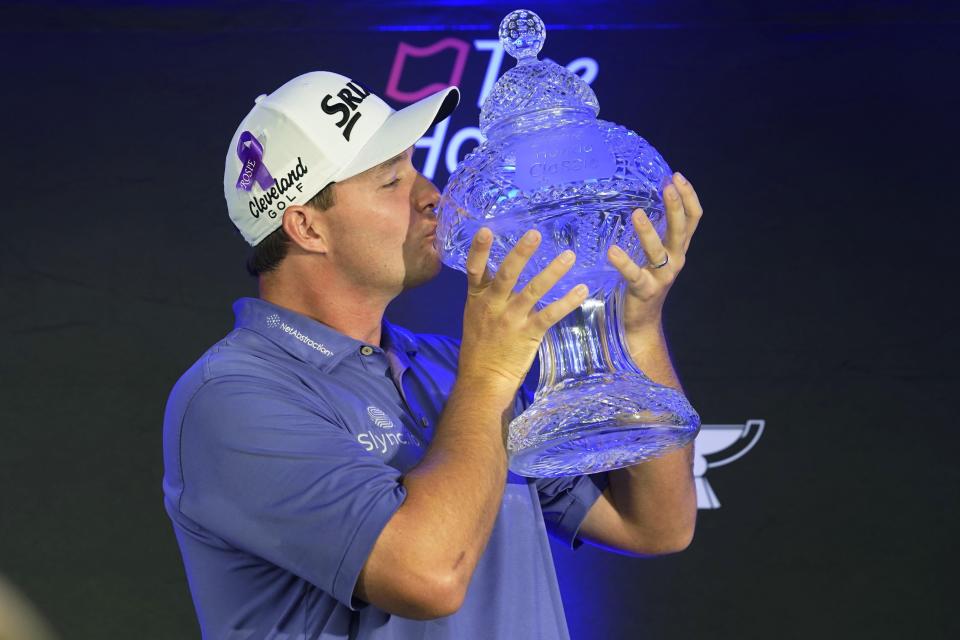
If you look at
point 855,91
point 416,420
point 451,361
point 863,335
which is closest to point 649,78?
point 855,91

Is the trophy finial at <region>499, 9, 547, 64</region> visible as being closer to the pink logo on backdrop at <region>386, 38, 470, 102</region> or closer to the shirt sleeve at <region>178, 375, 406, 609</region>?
the shirt sleeve at <region>178, 375, 406, 609</region>

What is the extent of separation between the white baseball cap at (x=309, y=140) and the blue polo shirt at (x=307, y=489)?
6.1 inches

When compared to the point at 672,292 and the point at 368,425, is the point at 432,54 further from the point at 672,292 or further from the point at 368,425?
the point at 368,425

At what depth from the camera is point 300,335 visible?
1470 millimetres

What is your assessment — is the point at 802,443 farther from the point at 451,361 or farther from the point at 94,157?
the point at 94,157

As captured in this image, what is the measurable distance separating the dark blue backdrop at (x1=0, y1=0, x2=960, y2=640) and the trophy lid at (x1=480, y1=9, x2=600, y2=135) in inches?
41.9

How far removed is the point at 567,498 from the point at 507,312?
0.47 meters

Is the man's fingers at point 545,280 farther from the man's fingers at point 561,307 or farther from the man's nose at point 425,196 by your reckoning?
the man's nose at point 425,196

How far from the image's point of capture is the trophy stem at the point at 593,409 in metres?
1.17

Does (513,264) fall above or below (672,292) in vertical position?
above

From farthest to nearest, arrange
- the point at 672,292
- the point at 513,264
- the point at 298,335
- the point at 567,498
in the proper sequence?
the point at 672,292 → the point at 567,498 → the point at 298,335 → the point at 513,264

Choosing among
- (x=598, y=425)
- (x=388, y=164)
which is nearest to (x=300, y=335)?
(x=388, y=164)

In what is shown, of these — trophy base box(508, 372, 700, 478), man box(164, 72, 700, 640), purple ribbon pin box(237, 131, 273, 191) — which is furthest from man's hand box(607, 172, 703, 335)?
purple ribbon pin box(237, 131, 273, 191)

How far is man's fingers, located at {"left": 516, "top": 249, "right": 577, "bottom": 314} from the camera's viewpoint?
114cm
